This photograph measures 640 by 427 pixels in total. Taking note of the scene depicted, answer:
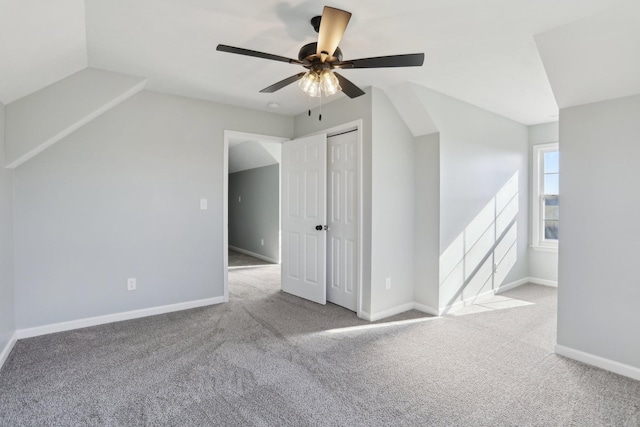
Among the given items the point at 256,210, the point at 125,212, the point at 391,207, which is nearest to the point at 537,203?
the point at 391,207

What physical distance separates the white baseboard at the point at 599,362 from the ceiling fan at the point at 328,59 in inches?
96.6

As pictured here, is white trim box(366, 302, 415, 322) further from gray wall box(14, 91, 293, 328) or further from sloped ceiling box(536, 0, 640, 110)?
sloped ceiling box(536, 0, 640, 110)

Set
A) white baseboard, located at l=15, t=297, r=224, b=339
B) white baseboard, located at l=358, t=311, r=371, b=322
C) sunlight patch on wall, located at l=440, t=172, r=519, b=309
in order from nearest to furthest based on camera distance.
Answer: white baseboard, located at l=15, t=297, r=224, b=339 < white baseboard, located at l=358, t=311, r=371, b=322 < sunlight patch on wall, located at l=440, t=172, r=519, b=309

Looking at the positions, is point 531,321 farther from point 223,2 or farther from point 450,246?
point 223,2

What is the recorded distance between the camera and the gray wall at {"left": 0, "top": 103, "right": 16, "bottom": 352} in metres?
2.49

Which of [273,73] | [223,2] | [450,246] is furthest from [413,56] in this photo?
[450,246]

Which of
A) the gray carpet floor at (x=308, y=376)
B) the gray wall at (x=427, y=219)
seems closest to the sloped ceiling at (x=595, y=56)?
the gray wall at (x=427, y=219)

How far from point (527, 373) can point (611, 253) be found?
1.05 meters

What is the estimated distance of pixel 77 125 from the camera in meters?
2.89

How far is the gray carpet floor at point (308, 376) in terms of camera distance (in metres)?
1.86

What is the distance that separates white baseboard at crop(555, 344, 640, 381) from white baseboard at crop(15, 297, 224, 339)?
334 centimetres

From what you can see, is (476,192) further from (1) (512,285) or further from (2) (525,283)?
(2) (525,283)

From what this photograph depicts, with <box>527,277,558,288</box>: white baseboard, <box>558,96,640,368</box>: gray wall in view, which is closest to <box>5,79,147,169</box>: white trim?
<box>558,96,640,368</box>: gray wall

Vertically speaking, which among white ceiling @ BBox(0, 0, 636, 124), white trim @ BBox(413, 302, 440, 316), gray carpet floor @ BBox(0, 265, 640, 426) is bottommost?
gray carpet floor @ BBox(0, 265, 640, 426)
